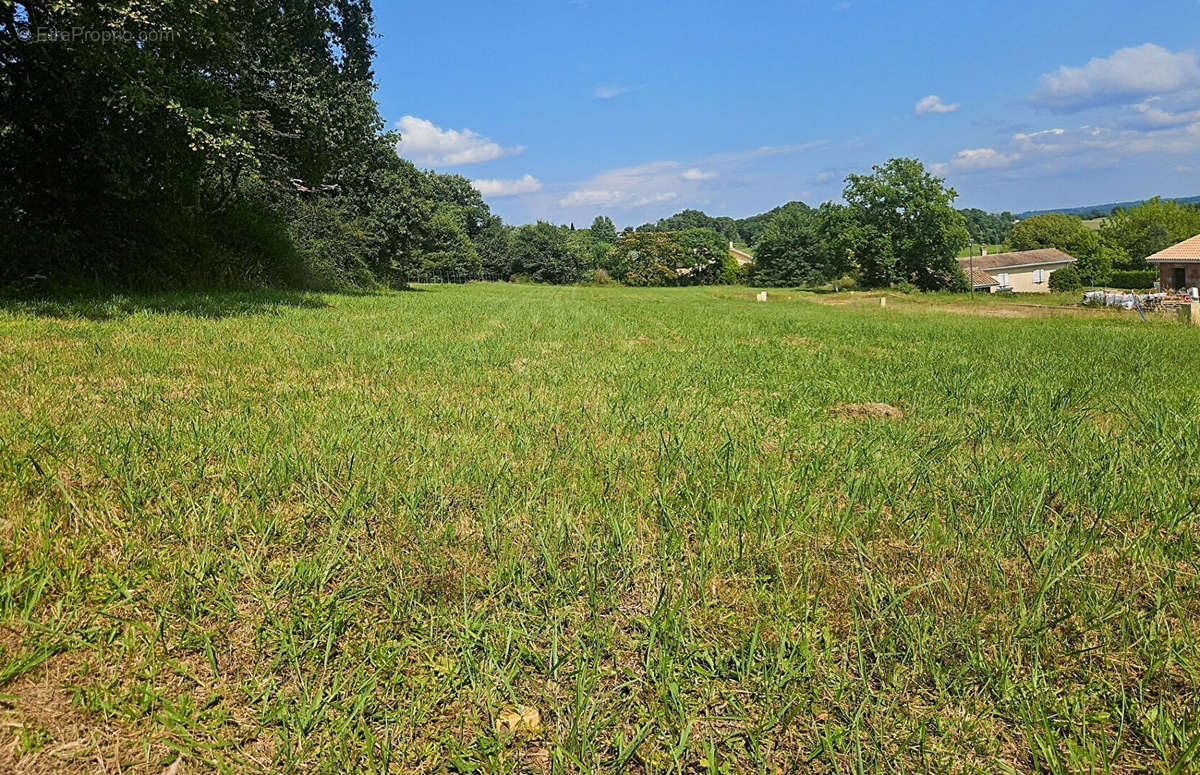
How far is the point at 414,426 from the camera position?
3.91m

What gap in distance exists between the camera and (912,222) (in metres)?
61.8

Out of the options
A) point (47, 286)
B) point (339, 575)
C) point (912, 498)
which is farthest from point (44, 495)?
point (47, 286)

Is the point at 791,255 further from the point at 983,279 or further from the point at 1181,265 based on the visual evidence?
the point at 1181,265

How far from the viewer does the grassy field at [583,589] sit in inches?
58.7

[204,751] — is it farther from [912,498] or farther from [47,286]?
[47,286]

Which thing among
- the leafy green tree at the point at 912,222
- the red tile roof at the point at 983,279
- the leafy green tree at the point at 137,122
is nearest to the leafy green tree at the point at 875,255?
the leafy green tree at the point at 912,222

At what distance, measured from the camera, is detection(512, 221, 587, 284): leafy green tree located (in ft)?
275

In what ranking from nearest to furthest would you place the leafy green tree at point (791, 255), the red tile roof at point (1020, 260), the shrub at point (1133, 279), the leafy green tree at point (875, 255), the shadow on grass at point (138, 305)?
the shadow on grass at point (138, 305), the leafy green tree at point (875, 255), the shrub at point (1133, 279), the leafy green tree at point (791, 255), the red tile roof at point (1020, 260)

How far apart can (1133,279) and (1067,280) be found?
21.2 ft

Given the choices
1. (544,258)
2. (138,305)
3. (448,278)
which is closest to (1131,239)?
(544,258)

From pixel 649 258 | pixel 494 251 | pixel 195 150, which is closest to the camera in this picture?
pixel 195 150

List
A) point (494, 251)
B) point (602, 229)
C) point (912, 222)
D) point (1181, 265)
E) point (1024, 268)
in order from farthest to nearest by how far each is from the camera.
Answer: point (602, 229) → point (494, 251) → point (1024, 268) → point (912, 222) → point (1181, 265)

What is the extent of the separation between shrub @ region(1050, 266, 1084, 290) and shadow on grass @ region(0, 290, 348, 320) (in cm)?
8054

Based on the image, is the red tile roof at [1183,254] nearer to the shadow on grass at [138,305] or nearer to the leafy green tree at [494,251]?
the shadow on grass at [138,305]
